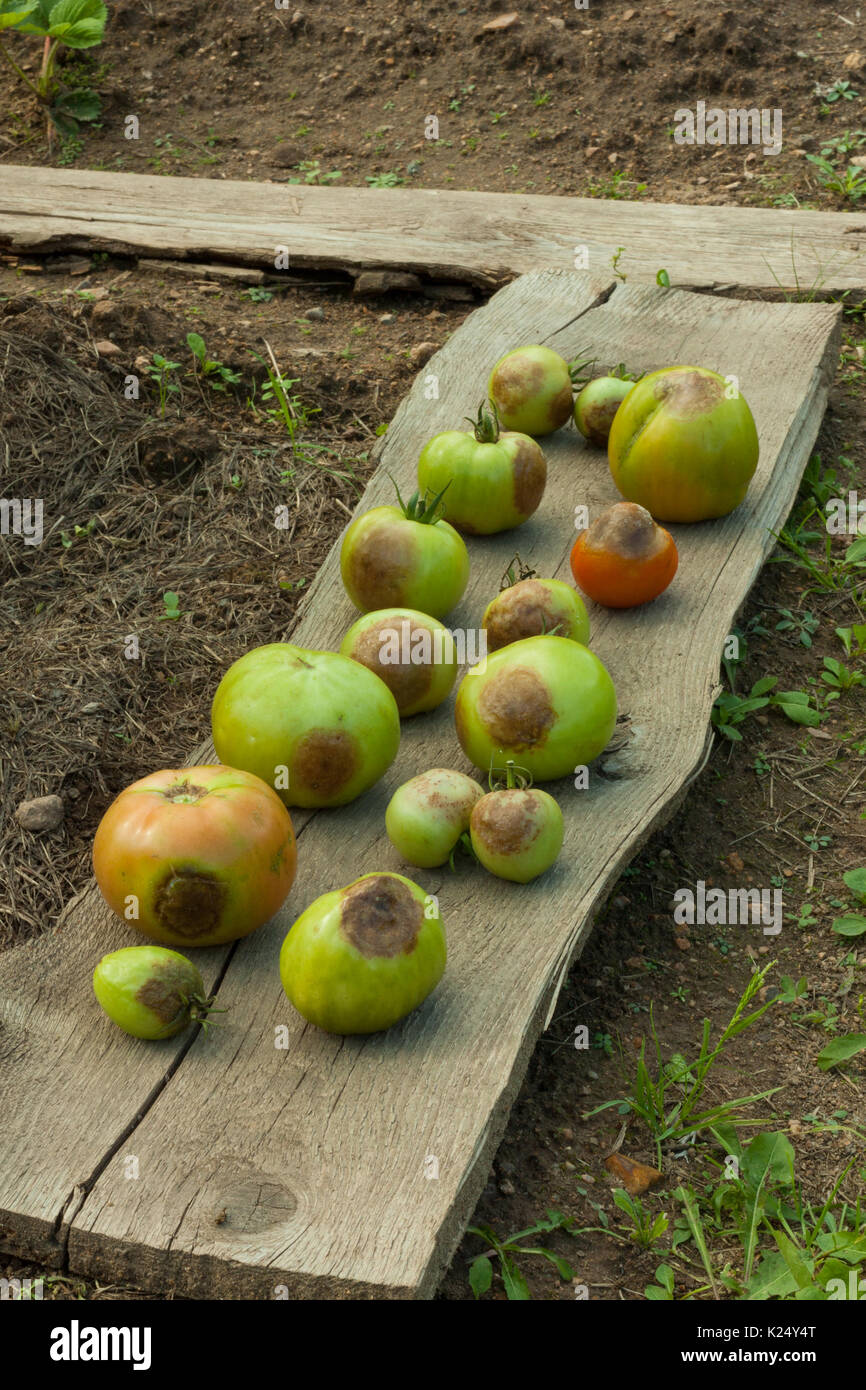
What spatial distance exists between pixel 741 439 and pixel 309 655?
1.30m

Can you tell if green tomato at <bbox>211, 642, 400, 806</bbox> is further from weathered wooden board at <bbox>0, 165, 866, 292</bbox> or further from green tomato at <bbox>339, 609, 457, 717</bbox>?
weathered wooden board at <bbox>0, 165, 866, 292</bbox>

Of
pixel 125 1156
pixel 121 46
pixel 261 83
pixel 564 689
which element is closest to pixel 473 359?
pixel 564 689

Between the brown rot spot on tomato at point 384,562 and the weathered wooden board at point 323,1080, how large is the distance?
19cm

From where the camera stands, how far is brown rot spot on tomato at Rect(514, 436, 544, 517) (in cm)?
327

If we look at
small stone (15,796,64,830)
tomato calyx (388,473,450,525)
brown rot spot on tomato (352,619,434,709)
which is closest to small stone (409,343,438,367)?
tomato calyx (388,473,450,525)

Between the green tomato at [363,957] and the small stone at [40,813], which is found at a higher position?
the green tomato at [363,957]

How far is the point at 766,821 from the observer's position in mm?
3033

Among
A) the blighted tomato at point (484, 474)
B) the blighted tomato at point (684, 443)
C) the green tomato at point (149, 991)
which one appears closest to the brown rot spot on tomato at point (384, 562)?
the blighted tomato at point (484, 474)

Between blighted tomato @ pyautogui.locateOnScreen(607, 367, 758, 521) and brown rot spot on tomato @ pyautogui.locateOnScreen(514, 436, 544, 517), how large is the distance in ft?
0.68

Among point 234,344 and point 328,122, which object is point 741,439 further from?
point 328,122

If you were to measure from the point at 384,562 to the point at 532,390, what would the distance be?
93cm

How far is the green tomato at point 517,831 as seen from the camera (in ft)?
7.89

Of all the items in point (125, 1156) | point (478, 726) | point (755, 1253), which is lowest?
point (755, 1253)

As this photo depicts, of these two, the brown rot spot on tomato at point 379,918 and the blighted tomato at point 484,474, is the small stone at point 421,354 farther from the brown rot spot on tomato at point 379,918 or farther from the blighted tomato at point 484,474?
the brown rot spot on tomato at point 379,918
